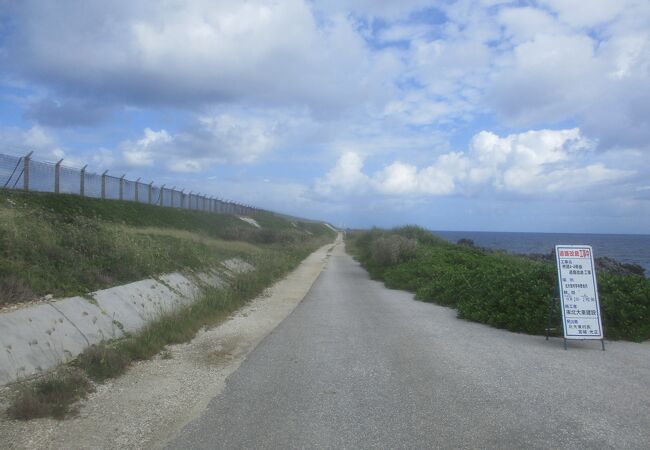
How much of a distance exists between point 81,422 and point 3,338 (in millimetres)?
2188

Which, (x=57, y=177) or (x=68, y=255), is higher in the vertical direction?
(x=57, y=177)

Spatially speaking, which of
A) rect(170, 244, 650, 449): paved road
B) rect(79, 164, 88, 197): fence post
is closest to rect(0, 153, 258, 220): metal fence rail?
rect(79, 164, 88, 197): fence post

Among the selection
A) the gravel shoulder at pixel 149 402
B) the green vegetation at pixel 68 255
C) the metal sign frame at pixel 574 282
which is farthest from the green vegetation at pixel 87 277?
the metal sign frame at pixel 574 282

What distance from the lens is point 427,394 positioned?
259 inches

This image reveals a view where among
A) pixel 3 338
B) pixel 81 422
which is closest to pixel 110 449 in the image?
pixel 81 422

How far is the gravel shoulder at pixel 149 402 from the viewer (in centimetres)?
522

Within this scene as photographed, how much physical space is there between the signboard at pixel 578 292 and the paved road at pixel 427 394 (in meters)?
0.36

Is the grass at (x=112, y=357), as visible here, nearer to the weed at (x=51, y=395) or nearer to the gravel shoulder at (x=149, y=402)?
the weed at (x=51, y=395)

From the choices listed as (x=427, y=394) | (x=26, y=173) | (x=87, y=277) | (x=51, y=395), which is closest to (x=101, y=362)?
(x=51, y=395)

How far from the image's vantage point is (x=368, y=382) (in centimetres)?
716

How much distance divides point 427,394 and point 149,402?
3248 millimetres

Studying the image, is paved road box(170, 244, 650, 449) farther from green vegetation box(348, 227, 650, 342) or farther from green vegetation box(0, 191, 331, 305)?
green vegetation box(0, 191, 331, 305)

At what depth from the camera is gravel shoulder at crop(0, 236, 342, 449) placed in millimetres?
5223

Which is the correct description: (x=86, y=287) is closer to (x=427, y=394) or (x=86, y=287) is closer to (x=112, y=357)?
(x=112, y=357)
